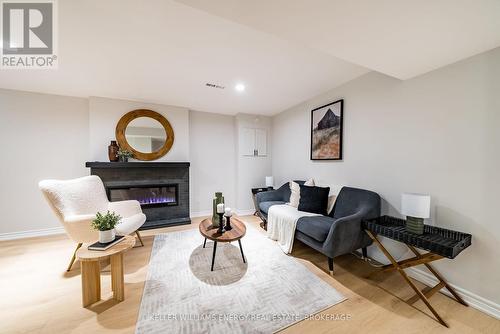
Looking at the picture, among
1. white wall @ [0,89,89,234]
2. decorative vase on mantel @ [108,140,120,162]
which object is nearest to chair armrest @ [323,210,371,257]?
decorative vase on mantel @ [108,140,120,162]

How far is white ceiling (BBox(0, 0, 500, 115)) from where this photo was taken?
114cm

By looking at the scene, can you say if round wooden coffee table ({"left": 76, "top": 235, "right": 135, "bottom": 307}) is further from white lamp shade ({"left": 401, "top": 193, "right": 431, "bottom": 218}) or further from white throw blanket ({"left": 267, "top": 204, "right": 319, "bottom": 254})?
white lamp shade ({"left": 401, "top": 193, "right": 431, "bottom": 218})

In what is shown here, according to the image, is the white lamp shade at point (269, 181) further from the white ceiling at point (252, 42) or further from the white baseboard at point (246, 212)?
the white ceiling at point (252, 42)

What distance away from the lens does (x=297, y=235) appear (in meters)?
2.45

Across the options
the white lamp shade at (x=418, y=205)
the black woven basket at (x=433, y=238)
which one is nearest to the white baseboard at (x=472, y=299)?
→ the black woven basket at (x=433, y=238)

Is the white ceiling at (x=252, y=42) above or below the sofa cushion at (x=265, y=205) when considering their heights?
above

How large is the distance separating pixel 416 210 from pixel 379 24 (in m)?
1.57

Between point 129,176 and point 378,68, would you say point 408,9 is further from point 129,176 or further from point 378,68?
point 129,176

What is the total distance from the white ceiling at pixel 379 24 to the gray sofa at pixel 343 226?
1.59 m

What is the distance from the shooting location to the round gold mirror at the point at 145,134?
3.45 metres

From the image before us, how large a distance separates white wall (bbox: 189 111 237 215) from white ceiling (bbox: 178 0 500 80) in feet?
10.4

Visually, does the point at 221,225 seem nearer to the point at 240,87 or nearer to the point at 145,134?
the point at 240,87

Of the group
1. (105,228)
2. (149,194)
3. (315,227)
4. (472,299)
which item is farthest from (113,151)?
(472,299)

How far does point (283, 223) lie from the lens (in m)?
2.66
